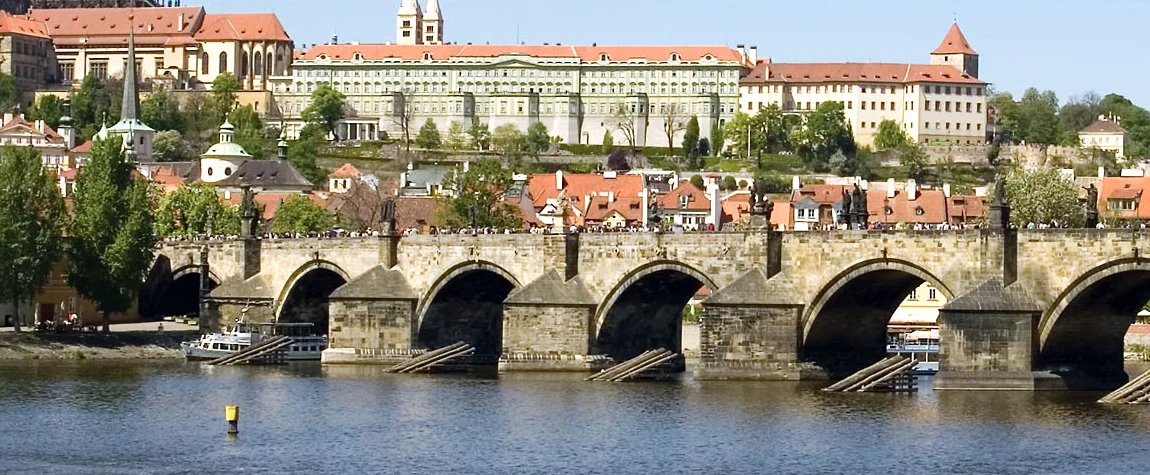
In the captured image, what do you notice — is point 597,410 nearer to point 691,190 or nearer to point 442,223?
point 442,223

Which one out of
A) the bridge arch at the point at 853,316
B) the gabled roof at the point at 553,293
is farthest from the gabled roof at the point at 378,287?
the bridge arch at the point at 853,316

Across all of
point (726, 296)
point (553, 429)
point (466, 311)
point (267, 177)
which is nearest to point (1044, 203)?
point (466, 311)

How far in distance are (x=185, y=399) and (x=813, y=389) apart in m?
18.1

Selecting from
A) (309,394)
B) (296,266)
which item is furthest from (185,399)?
(296,266)

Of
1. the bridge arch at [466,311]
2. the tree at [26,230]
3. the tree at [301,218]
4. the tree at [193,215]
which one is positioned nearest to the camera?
the bridge arch at [466,311]

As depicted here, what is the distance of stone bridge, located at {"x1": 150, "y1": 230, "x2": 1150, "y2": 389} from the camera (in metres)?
74.4

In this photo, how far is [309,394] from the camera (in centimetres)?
8181

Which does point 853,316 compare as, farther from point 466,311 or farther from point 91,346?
point 91,346

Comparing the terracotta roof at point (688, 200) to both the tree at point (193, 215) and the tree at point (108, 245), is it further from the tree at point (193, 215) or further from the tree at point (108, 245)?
the tree at point (108, 245)

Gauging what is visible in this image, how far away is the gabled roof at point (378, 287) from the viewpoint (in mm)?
93562

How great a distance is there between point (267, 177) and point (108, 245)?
7591cm

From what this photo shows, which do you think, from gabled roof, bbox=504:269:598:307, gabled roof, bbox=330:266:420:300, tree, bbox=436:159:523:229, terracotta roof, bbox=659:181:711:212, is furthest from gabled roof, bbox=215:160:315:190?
gabled roof, bbox=504:269:598:307

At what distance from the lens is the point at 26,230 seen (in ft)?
323

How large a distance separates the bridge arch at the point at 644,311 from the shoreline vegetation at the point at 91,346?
19.4 metres
